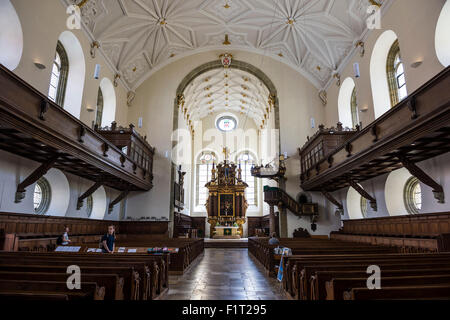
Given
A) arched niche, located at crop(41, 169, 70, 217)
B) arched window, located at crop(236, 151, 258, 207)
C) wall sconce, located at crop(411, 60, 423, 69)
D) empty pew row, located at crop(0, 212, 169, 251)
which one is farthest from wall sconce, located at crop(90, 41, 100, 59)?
arched window, located at crop(236, 151, 258, 207)

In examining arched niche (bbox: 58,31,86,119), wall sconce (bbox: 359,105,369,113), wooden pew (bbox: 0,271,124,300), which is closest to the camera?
wooden pew (bbox: 0,271,124,300)

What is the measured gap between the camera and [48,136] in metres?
7.40

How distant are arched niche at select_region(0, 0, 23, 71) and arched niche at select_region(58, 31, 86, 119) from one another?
3.52 meters

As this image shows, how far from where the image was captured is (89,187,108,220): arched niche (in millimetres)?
15247

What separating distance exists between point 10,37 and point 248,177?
22675 mm

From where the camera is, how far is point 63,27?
11750mm

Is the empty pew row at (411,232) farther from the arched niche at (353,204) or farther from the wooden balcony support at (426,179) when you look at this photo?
the arched niche at (353,204)

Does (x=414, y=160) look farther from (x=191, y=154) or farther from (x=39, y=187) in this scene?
(x=191, y=154)

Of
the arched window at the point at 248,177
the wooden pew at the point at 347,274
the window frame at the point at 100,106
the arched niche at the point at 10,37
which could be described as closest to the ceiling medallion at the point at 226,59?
the window frame at the point at 100,106

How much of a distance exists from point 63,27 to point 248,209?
20776mm

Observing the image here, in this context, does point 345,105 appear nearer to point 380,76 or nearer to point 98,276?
point 380,76

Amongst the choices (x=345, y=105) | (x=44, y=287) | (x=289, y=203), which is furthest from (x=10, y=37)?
(x=345, y=105)

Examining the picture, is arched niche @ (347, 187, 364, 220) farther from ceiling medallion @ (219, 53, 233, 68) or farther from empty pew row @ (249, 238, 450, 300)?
ceiling medallion @ (219, 53, 233, 68)
